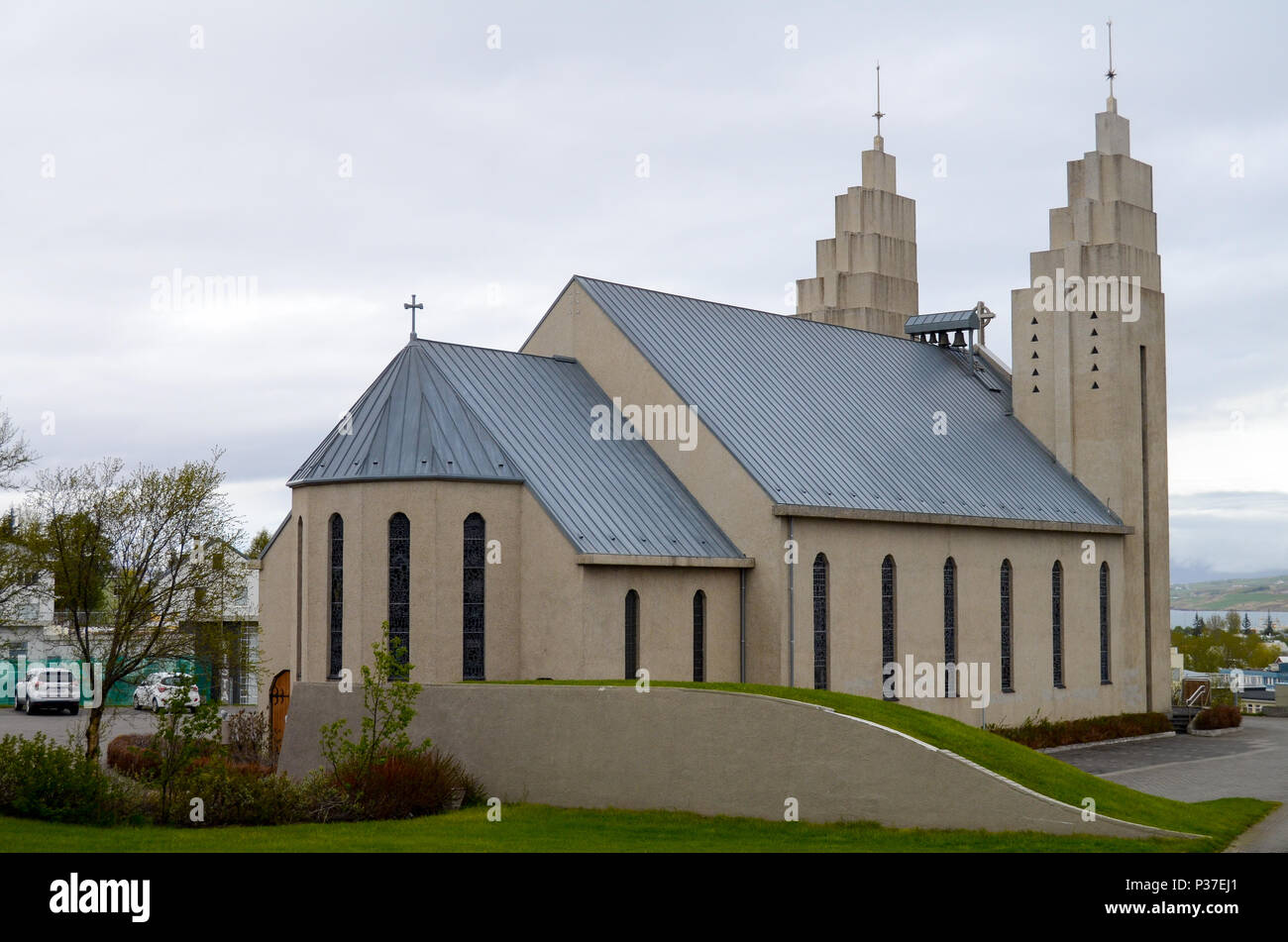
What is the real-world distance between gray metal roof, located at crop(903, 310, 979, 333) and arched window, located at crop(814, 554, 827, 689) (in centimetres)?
1822

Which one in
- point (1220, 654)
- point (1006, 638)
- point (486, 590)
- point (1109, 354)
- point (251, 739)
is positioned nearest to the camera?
point (486, 590)

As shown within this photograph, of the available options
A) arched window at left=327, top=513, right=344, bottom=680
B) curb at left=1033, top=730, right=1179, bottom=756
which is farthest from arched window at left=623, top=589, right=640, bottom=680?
curb at left=1033, top=730, right=1179, bottom=756

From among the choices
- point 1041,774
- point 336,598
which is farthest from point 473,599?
point 1041,774

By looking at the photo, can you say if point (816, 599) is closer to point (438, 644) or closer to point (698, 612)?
point (698, 612)

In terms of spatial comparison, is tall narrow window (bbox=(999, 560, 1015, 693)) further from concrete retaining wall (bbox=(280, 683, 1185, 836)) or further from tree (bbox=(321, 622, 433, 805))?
tree (bbox=(321, 622, 433, 805))

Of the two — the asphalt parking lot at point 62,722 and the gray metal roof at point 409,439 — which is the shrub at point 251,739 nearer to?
the gray metal roof at point 409,439

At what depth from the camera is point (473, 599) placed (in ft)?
99.9

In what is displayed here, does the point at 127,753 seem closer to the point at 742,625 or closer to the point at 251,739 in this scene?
the point at 251,739

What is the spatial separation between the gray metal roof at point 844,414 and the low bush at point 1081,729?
597cm

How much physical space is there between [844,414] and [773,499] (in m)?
7.96

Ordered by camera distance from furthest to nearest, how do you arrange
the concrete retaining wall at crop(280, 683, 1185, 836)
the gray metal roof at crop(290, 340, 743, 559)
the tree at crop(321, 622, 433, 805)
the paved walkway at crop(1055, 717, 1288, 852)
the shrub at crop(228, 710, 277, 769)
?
the shrub at crop(228, 710, 277, 769) < the gray metal roof at crop(290, 340, 743, 559) < the paved walkway at crop(1055, 717, 1288, 852) < the tree at crop(321, 622, 433, 805) < the concrete retaining wall at crop(280, 683, 1185, 836)

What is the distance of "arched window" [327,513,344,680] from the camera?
30.6 metres

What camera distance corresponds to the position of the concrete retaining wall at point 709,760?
826 inches
